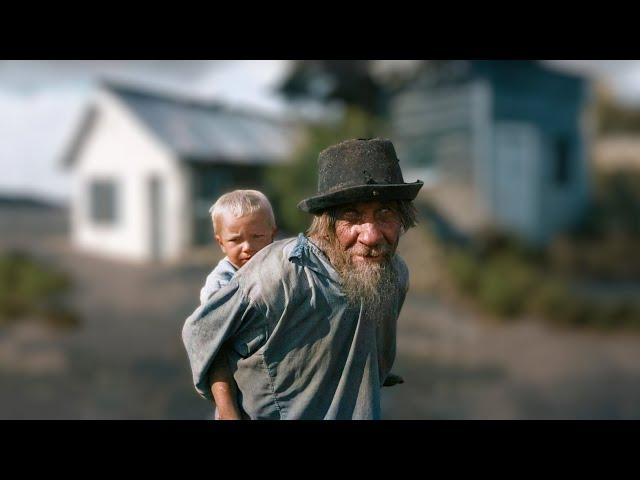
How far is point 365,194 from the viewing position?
3.77 ft

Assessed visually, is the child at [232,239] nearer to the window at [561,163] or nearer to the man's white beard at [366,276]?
the man's white beard at [366,276]

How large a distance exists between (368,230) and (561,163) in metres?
9.51

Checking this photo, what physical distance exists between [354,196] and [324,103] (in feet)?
25.0

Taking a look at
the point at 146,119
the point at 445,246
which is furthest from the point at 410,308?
the point at 146,119

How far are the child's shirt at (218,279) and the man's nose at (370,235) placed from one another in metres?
0.32

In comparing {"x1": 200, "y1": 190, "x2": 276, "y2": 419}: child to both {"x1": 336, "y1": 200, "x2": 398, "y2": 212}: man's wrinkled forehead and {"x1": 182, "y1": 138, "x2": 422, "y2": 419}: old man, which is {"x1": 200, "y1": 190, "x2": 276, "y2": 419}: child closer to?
{"x1": 182, "y1": 138, "x2": 422, "y2": 419}: old man

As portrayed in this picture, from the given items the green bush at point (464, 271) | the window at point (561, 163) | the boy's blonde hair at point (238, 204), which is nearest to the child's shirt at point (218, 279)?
the boy's blonde hair at point (238, 204)

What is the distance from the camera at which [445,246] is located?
8766 millimetres

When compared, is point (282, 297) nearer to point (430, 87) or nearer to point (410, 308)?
point (410, 308)

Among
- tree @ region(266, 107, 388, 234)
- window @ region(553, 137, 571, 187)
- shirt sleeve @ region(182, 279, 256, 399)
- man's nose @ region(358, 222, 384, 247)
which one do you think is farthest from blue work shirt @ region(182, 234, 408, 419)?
window @ region(553, 137, 571, 187)

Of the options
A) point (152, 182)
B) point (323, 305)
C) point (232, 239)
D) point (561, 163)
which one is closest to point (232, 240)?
point (232, 239)

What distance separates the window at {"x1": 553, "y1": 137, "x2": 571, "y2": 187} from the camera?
31.0 ft

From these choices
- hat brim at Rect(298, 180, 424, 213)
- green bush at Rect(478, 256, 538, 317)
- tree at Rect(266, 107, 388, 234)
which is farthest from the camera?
green bush at Rect(478, 256, 538, 317)

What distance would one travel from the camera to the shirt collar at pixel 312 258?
47.2 inches
